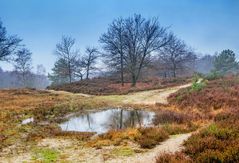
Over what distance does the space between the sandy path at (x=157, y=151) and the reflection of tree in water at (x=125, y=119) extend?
4.79 m

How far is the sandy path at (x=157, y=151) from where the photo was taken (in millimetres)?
8719

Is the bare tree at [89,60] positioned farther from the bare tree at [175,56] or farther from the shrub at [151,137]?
the shrub at [151,137]

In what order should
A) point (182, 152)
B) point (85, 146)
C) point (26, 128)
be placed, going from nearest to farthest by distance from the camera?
point (182, 152) → point (85, 146) → point (26, 128)

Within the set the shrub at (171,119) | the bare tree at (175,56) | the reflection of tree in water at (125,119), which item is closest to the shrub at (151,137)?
the shrub at (171,119)

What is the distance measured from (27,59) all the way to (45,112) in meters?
40.8

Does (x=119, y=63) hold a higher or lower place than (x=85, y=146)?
higher

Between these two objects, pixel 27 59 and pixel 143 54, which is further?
pixel 27 59

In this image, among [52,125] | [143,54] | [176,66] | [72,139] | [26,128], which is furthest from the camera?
[176,66]

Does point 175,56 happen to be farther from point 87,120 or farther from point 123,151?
point 123,151

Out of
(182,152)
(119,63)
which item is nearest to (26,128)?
(182,152)

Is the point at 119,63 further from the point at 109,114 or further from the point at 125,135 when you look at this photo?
the point at 125,135

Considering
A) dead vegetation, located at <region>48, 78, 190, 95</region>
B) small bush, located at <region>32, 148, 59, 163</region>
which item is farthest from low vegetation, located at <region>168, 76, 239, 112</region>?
dead vegetation, located at <region>48, 78, 190, 95</region>

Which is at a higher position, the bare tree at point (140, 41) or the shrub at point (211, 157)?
the bare tree at point (140, 41)

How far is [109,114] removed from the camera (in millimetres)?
19703
